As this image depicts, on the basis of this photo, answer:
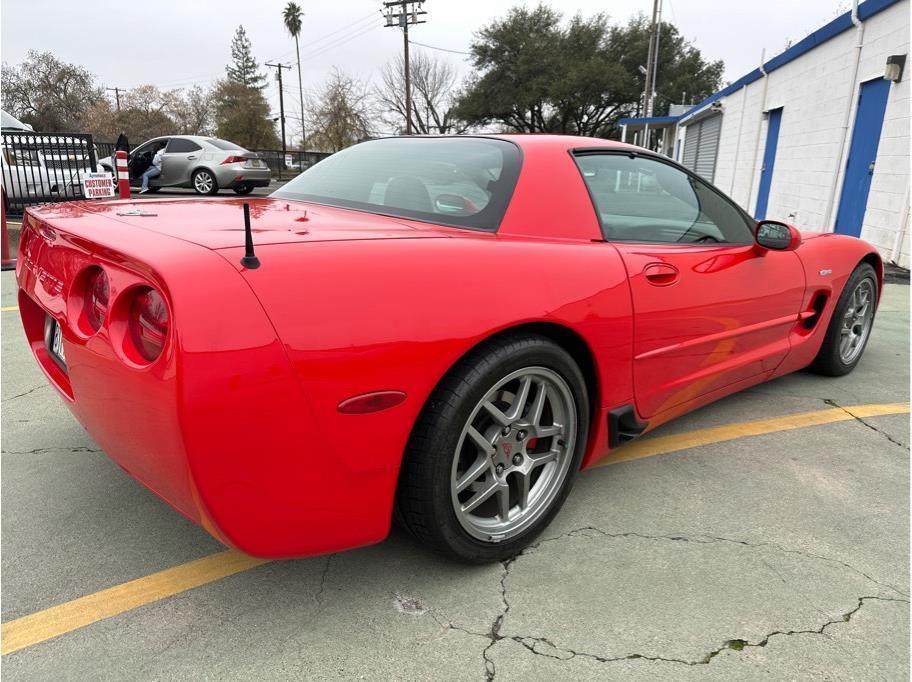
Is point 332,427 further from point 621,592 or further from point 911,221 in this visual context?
point 911,221

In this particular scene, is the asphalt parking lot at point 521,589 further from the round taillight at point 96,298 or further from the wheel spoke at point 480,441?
the round taillight at point 96,298

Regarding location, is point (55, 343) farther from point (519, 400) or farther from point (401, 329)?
point (519, 400)

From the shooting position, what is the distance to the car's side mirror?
9.00 ft

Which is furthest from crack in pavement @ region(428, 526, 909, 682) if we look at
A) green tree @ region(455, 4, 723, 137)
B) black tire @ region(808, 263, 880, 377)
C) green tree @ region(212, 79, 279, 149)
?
green tree @ region(212, 79, 279, 149)

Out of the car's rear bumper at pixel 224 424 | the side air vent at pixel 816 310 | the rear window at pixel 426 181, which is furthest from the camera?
the side air vent at pixel 816 310

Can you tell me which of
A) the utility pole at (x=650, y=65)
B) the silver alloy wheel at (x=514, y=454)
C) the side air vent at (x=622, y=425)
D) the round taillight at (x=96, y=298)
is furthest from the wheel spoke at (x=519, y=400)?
the utility pole at (x=650, y=65)

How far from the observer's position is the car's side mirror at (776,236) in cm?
274

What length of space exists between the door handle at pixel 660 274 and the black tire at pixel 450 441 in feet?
1.72

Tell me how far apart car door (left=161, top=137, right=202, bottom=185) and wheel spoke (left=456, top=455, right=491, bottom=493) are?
1450cm

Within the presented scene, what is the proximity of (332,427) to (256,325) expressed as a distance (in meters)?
0.29

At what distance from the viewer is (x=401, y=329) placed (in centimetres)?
154

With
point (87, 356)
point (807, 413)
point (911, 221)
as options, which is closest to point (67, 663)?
point (87, 356)

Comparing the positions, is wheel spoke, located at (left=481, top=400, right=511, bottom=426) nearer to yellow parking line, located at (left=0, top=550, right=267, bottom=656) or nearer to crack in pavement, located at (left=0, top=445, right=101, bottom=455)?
yellow parking line, located at (left=0, top=550, right=267, bottom=656)

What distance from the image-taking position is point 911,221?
7.35 m
